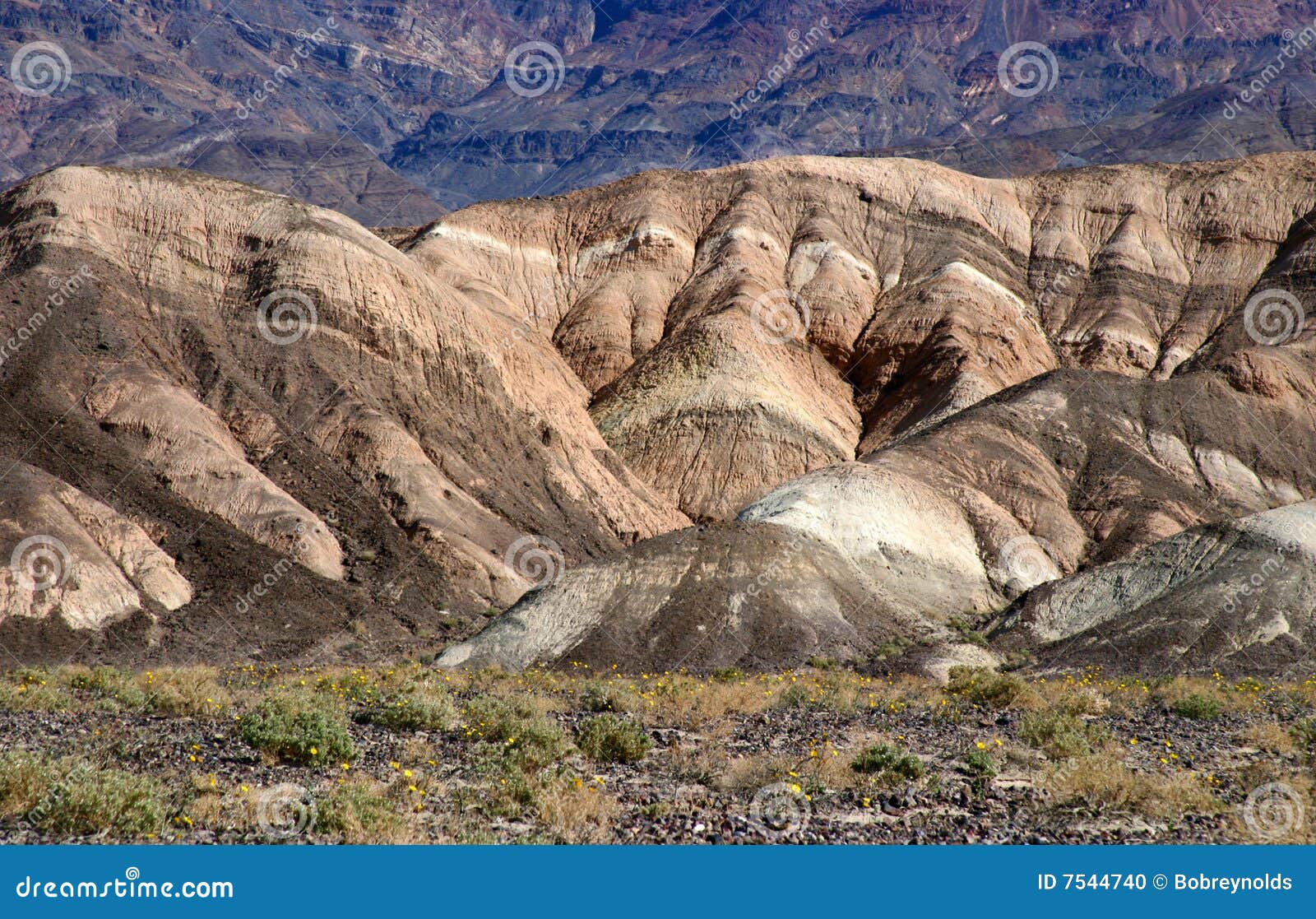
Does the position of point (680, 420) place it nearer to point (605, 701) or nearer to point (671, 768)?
point (605, 701)

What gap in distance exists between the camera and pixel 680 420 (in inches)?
2721

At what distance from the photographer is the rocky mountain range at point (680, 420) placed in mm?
37344

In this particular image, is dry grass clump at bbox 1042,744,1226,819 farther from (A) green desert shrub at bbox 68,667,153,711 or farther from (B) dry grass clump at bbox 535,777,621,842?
(A) green desert shrub at bbox 68,667,153,711

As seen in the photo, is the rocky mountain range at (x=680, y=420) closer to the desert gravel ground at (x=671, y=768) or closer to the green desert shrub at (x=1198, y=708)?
the green desert shrub at (x=1198, y=708)

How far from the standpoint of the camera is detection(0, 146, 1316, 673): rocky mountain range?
123 feet

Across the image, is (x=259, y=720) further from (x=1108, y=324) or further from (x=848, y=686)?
(x=1108, y=324)

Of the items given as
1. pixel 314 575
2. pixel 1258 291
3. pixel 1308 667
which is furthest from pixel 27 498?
pixel 1258 291

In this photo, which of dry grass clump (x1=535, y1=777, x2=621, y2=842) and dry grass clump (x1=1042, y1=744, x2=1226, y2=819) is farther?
dry grass clump (x1=1042, y1=744, x2=1226, y2=819)

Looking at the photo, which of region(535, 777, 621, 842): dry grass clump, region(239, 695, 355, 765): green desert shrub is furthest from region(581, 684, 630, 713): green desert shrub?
region(535, 777, 621, 842): dry grass clump

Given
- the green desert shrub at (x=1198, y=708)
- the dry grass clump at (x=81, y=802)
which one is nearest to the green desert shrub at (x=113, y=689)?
the dry grass clump at (x=81, y=802)

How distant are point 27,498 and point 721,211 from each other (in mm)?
56531

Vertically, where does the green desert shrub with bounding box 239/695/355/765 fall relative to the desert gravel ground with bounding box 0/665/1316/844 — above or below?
above

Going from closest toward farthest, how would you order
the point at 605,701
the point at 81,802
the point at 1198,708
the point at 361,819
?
the point at 81,802, the point at 361,819, the point at 605,701, the point at 1198,708

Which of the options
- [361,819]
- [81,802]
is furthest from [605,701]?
[81,802]
